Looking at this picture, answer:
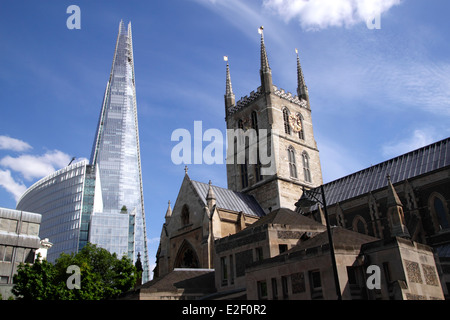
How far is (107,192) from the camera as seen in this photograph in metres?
149

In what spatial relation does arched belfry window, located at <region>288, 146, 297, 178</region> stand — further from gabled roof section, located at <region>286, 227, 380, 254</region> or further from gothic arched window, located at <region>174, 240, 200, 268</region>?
gabled roof section, located at <region>286, 227, 380, 254</region>

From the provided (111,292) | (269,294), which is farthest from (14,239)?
(269,294)

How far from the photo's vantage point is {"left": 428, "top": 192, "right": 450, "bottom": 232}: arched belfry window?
107ft

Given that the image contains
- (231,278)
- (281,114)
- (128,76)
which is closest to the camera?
(231,278)

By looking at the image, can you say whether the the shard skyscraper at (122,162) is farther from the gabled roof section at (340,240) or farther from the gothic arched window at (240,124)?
the gabled roof section at (340,240)

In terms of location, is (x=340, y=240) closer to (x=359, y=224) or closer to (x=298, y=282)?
(x=298, y=282)

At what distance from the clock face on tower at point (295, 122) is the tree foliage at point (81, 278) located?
2658cm

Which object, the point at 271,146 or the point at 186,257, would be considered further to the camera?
the point at 271,146

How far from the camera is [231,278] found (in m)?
28.0

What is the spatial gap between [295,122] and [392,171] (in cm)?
1614

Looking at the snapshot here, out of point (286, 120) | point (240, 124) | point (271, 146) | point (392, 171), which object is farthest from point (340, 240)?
point (240, 124)

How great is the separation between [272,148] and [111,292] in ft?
78.3

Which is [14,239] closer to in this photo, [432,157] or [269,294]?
[269,294]

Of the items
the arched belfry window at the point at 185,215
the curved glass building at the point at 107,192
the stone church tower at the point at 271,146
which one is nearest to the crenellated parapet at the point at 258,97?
the stone church tower at the point at 271,146
